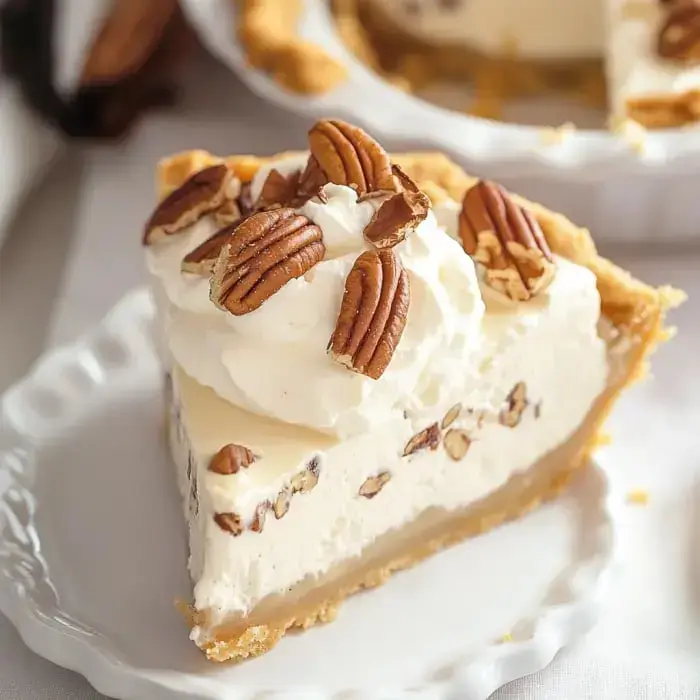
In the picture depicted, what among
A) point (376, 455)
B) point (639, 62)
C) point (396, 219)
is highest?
point (396, 219)

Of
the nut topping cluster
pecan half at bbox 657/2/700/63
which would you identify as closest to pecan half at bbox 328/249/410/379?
the nut topping cluster

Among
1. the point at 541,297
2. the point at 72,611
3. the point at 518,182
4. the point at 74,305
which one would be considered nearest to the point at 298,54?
the point at 518,182

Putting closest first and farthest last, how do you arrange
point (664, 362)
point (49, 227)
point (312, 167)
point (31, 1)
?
point (312, 167) < point (664, 362) < point (49, 227) < point (31, 1)

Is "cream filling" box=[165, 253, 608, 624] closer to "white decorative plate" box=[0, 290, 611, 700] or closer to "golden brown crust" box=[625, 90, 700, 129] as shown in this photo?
"white decorative plate" box=[0, 290, 611, 700]

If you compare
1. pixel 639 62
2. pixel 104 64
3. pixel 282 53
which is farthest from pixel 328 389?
pixel 104 64

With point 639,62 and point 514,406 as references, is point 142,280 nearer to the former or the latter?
point 514,406

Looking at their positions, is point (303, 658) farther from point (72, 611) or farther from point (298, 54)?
point (298, 54)

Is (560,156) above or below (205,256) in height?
below
